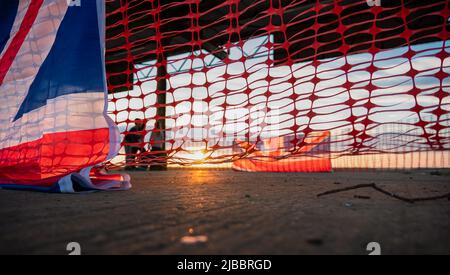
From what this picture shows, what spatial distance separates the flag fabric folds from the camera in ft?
4.88

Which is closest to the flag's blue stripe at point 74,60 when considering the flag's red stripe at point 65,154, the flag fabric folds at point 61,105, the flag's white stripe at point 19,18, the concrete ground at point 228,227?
the flag fabric folds at point 61,105

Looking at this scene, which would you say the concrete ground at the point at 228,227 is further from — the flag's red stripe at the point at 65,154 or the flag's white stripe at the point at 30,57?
the flag's white stripe at the point at 30,57

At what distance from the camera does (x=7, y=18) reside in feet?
6.10

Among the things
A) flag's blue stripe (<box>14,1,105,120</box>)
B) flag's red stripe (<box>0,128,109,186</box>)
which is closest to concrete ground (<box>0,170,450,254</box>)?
flag's red stripe (<box>0,128,109,186</box>)

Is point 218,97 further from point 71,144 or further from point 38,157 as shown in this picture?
point 38,157

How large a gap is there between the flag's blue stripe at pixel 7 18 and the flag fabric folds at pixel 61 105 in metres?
0.19

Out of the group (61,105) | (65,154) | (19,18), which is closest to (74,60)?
(61,105)

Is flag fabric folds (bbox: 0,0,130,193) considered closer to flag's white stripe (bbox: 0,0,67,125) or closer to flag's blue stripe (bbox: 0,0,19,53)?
flag's white stripe (bbox: 0,0,67,125)

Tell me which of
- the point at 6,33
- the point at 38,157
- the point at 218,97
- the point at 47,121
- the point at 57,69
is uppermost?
the point at 6,33

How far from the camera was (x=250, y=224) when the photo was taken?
74 centimetres

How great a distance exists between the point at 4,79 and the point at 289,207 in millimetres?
1953

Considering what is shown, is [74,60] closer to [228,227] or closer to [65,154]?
[65,154]

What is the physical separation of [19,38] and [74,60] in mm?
595
